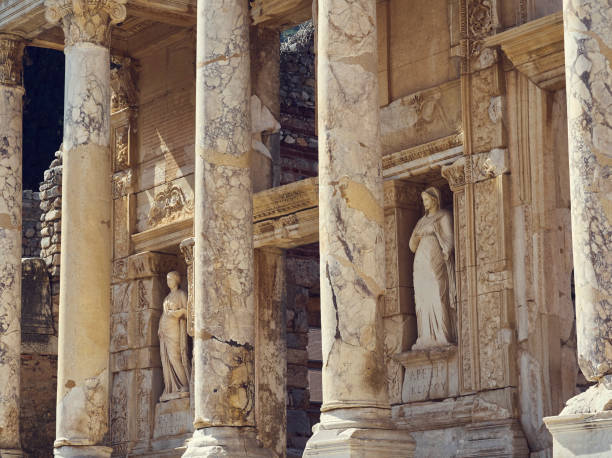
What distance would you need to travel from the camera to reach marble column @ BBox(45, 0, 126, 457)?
18156 millimetres

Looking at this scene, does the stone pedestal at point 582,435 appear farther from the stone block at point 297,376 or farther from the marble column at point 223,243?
the stone block at point 297,376

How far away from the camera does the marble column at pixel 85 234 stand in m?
18.2

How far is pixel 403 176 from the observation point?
1808 centimetres

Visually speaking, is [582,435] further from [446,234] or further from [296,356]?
[296,356]

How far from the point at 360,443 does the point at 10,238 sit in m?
8.33

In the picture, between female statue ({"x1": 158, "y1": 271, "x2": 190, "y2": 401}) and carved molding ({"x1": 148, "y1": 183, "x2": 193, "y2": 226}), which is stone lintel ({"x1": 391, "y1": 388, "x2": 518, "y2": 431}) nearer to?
female statue ({"x1": 158, "y1": 271, "x2": 190, "y2": 401})

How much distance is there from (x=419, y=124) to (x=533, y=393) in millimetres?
3912

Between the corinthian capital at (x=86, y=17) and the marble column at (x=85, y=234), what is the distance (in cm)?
1

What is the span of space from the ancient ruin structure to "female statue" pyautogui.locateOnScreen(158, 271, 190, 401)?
38 millimetres

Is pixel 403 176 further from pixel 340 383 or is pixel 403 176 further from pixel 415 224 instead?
pixel 340 383

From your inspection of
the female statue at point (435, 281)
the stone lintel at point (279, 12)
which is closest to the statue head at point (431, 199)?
the female statue at point (435, 281)

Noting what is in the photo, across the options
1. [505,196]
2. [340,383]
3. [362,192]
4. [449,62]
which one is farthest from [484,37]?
[340,383]

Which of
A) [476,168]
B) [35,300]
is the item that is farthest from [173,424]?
[476,168]

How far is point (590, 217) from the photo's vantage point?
1234cm
